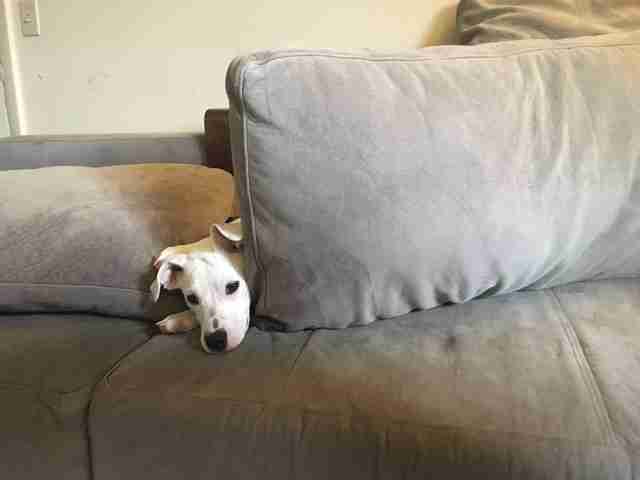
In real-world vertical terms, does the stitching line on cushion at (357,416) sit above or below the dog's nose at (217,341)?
above

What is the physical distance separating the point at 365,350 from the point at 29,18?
4.92 feet

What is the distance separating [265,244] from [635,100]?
66 centimetres

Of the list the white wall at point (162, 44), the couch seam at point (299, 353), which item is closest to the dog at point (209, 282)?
the couch seam at point (299, 353)

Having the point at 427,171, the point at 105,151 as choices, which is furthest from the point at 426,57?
the point at 105,151

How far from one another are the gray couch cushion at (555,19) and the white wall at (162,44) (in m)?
0.22

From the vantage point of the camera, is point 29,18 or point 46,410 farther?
point 29,18

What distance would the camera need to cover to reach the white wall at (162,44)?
1478mm

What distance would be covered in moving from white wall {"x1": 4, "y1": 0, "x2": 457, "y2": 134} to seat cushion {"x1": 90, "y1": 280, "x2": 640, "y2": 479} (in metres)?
0.93

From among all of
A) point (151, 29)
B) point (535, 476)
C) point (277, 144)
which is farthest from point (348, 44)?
point (535, 476)

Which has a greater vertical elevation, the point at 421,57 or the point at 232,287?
the point at 421,57

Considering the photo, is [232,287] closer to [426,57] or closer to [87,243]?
[87,243]

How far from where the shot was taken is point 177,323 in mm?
991

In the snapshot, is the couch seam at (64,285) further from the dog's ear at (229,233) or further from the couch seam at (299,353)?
the couch seam at (299,353)

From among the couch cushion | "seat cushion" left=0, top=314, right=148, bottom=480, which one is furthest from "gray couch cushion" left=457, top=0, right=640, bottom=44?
"seat cushion" left=0, top=314, right=148, bottom=480
